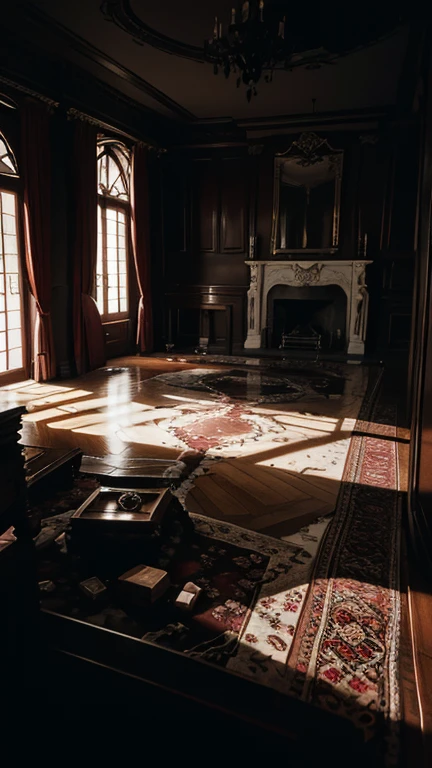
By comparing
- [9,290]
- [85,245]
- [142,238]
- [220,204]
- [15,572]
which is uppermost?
[220,204]

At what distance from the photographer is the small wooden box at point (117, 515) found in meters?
2.07

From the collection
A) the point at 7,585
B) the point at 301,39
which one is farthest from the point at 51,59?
the point at 7,585

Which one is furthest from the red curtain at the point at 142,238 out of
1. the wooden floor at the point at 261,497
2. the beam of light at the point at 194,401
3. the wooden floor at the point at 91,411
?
the wooden floor at the point at 261,497

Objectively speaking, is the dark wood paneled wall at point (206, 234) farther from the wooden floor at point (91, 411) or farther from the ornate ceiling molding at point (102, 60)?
the wooden floor at point (91, 411)

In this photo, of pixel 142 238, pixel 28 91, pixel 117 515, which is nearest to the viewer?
pixel 117 515

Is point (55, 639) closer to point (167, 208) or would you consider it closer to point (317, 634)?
point (317, 634)

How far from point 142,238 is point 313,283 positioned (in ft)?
8.24

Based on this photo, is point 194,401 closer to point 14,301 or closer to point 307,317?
point 14,301

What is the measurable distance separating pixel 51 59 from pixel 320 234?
401 cm

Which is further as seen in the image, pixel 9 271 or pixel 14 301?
pixel 14 301

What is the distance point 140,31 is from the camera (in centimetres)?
491

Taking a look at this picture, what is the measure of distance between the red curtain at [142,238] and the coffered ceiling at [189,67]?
0.78 m

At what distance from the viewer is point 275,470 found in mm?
3125

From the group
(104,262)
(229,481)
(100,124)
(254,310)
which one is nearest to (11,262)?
(104,262)
